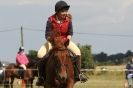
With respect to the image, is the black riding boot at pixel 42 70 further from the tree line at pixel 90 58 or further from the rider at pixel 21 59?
the tree line at pixel 90 58

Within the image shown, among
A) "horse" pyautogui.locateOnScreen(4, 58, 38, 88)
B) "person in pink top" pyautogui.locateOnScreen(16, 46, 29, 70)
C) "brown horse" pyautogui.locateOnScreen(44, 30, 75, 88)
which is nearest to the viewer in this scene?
"brown horse" pyautogui.locateOnScreen(44, 30, 75, 88)

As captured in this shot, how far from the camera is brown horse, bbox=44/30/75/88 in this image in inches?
491

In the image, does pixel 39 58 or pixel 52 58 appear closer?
pixel 52 58

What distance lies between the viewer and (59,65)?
12.5m

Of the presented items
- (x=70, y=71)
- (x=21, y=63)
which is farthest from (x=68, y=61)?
(x=21, y=63)

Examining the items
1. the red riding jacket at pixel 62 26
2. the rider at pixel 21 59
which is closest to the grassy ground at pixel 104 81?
the rider at pixel 21 59

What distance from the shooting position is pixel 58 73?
12453 mm

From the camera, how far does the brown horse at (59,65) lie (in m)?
12.5

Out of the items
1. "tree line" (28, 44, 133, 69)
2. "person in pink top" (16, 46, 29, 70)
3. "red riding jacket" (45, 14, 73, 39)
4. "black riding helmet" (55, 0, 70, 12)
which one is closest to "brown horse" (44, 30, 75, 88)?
"red riding jacket" (45, 14, 73, 39)

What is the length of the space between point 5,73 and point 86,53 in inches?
1226

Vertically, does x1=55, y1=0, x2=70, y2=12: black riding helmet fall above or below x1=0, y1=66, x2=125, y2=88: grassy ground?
above

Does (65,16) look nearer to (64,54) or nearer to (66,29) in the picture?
(66,29)

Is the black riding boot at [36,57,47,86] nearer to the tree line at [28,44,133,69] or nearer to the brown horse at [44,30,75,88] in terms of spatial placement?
the brown horse at [44,30,75,88]

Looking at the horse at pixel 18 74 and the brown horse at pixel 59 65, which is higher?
the brown horse at pixel 59 65
